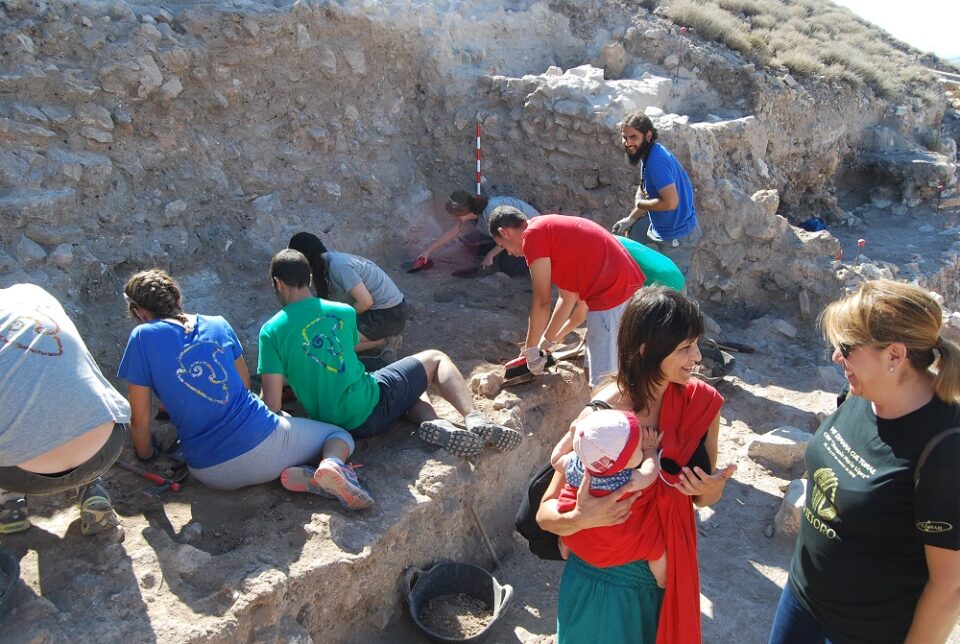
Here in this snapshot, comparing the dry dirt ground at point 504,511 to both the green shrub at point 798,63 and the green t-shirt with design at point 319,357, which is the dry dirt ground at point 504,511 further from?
the green shrub at point 798,63

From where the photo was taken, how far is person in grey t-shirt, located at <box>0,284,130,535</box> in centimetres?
288

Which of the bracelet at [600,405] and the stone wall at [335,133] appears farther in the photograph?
the stone wall at [335,133]

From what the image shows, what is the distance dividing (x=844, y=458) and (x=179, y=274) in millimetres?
4997

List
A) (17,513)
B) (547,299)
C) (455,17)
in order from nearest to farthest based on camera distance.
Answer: (17,513) < (547,299) < (455,17)

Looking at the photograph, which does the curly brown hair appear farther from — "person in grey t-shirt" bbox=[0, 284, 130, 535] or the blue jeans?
"person in grey t-shirt" bbox=[0, 284, 130, 535]

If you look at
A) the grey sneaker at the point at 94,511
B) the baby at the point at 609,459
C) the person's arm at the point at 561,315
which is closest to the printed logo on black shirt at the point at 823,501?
the baby at the point at 609,459

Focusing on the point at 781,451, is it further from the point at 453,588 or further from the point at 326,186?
the point at 326,186

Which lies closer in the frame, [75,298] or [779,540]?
[779,540]

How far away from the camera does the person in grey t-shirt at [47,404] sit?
2.88 meters

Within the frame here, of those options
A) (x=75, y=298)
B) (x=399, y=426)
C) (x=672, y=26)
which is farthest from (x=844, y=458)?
(x=672, y=26)

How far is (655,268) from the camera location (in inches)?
194

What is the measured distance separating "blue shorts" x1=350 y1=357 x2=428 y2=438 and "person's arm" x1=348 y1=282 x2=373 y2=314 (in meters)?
0.77

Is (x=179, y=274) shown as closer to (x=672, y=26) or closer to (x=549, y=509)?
(x=549, y=509)

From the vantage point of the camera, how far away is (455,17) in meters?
8.14
